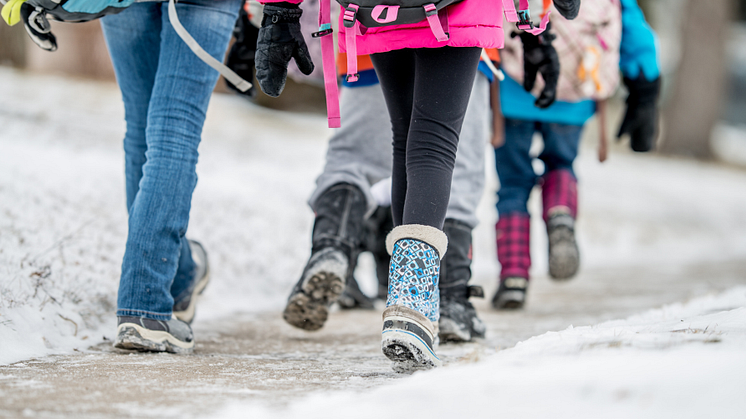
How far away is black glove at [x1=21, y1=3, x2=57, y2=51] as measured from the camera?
1734mm

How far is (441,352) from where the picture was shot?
73.9 inches

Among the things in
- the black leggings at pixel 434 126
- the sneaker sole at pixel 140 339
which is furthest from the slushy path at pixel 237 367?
the black leggings at pixel 434 126

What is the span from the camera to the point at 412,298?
144cm

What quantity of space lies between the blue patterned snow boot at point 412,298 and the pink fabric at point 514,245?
1.50 metres

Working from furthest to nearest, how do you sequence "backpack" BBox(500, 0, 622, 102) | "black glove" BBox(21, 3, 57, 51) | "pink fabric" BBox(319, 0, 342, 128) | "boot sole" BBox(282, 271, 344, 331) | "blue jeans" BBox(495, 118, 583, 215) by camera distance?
"blue jeans" BBox(495, 118, 583, 215) → "backpack" BBox(500, 0, 622, 102) → "boot sole" BBox(282, 271, 344, 331) → "black glove" BBox(21, 3, 57, 51) → "pink fabric" BBox(319, 0, 342, 128)

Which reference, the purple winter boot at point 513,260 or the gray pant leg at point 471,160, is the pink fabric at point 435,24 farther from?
the purple winter boot at point 513,260

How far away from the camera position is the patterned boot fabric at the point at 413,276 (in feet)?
4.75

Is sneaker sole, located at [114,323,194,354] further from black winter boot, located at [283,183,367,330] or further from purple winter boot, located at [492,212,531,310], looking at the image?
purple winter boot, located at [492,212,531,310]

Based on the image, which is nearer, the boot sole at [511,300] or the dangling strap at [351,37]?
the dangling strap at [351,37]

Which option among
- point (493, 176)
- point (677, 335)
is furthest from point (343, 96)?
point (493, 176)

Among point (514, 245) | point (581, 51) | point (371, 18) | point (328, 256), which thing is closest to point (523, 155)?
point (514, 245)

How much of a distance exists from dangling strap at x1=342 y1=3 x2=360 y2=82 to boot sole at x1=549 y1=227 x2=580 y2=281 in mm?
1664

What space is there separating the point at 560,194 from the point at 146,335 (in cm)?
204

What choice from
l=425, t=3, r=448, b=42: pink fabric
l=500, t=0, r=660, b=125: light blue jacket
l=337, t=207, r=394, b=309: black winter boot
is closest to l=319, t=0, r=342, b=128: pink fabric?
l=425, t=3, r=448, b=42: pink fabric
